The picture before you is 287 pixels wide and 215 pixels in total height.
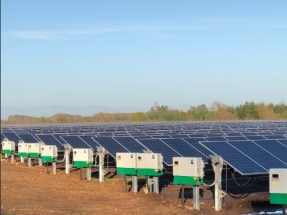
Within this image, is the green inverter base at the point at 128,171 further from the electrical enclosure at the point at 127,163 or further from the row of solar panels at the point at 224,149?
the row of solar panels at the point at 224,149

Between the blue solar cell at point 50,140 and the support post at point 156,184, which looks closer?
the support post at point 156,184

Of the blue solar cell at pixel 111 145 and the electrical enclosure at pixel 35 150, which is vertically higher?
the blue solar cell at pixel 111 145

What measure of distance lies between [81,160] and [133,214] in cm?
803

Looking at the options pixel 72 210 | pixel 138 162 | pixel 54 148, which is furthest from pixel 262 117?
pixel 72 210

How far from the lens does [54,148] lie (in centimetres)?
2666

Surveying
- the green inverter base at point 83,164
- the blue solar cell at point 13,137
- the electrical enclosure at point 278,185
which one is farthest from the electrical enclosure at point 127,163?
the blue solar cell at point 13,137

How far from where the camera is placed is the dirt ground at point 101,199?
665 inches

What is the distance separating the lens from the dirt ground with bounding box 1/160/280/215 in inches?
665

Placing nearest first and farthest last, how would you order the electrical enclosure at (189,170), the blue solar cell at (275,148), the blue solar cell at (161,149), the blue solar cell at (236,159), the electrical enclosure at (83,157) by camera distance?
the blue solar cell at (236,159), the electrical enclosure at (189,170), the blue solar cell at (275,148), the blue solar cell at (161,149), the electrical enclosure at (83,157)

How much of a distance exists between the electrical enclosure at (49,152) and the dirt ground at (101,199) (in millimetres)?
1960

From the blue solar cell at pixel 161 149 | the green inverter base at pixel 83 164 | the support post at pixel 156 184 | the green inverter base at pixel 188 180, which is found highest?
the blue solar cell at pixel 161 149

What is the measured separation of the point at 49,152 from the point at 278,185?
14315 mm

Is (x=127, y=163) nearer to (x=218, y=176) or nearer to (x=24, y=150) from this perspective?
(x=218, y=176)

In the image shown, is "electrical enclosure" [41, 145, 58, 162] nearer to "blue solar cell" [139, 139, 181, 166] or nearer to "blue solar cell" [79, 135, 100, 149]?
"blue solar cell" [79, 135, 100, 149]
